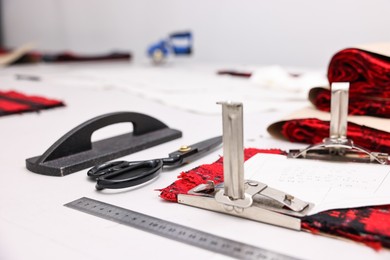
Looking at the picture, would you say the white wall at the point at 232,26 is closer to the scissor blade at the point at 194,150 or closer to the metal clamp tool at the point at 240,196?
the scissor blade at the point at 194,150

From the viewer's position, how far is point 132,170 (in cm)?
63

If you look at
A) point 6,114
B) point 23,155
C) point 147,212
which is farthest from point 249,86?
point 147,212

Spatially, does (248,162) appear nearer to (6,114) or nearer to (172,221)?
(172,221)

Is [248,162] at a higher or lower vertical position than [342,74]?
lower

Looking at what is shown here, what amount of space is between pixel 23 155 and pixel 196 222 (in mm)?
428

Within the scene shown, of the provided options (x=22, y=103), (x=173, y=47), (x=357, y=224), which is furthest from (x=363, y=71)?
(x=173, y=47)

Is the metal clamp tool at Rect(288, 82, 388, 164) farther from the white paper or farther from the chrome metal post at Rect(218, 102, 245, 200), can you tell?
the chrome metal post at Rect(218, 102, 245, 200)

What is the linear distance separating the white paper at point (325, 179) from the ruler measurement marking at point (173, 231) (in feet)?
0.31

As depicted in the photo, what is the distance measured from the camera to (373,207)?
489 mm

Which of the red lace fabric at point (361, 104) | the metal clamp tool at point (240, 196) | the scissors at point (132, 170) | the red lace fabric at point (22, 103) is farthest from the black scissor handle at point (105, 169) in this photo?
the red lace fabric at point (22, 103)

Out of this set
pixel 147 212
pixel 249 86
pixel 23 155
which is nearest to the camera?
pixel 147 212

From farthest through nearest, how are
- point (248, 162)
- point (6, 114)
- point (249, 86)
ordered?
point (249, 86)
point (6, 114)
point (248, 162)

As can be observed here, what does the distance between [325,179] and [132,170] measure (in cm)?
27

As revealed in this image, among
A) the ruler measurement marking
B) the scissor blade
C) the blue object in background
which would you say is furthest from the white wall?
the ruler measurement marking
